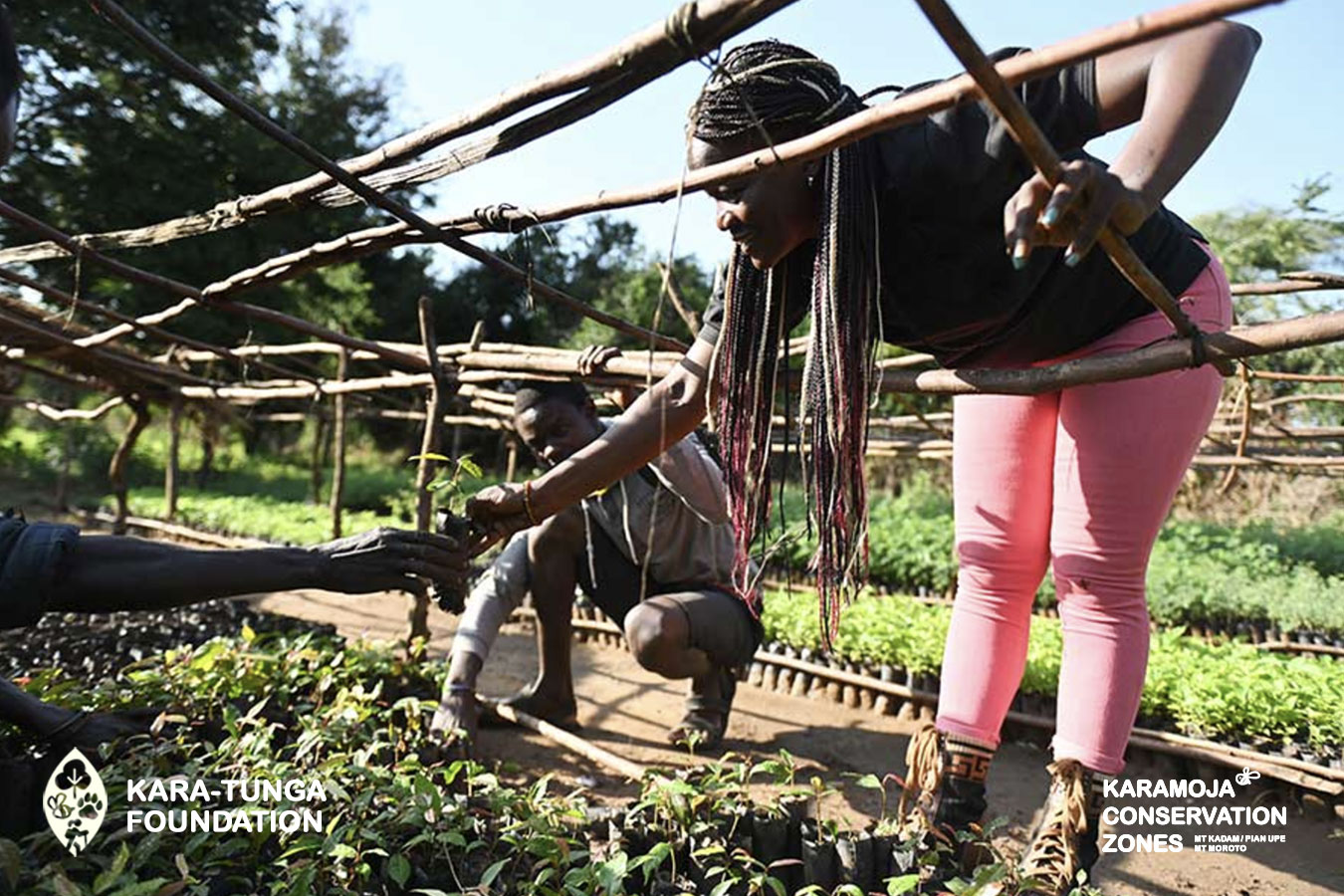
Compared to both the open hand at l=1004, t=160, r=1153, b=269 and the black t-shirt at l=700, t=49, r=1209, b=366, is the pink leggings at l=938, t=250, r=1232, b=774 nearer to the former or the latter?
the black t-shirt at l=700, t=49, r=1209, b=366

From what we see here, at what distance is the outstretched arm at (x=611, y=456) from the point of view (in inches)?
81.7

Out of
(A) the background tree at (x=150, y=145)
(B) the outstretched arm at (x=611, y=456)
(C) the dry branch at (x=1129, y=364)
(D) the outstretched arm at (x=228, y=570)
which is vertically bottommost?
(D) the outstretched arm at (x=228, y=570)

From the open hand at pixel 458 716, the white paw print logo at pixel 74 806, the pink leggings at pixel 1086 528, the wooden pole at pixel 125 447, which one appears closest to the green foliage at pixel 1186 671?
the pink leggings at pixel 1086 528

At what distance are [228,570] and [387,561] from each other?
29 cm

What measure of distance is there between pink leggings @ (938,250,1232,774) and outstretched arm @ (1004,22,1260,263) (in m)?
0.54

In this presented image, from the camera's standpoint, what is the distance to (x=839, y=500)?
1.69m

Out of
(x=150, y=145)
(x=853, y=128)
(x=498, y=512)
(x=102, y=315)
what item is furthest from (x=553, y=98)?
(x=150, y=145)

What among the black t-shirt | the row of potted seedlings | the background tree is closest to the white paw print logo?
the black t-shirt

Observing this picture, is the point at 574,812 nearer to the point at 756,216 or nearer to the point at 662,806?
the point at 662,806

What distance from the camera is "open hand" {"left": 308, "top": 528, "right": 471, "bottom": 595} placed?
1729 mm

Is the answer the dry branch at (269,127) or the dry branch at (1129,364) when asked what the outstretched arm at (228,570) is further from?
the dry branch at (1129,364)

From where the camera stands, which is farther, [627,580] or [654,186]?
[627,580]

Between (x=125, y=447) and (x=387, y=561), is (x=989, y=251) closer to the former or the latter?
(x=387, y=561)

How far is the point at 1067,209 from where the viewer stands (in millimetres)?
1049
